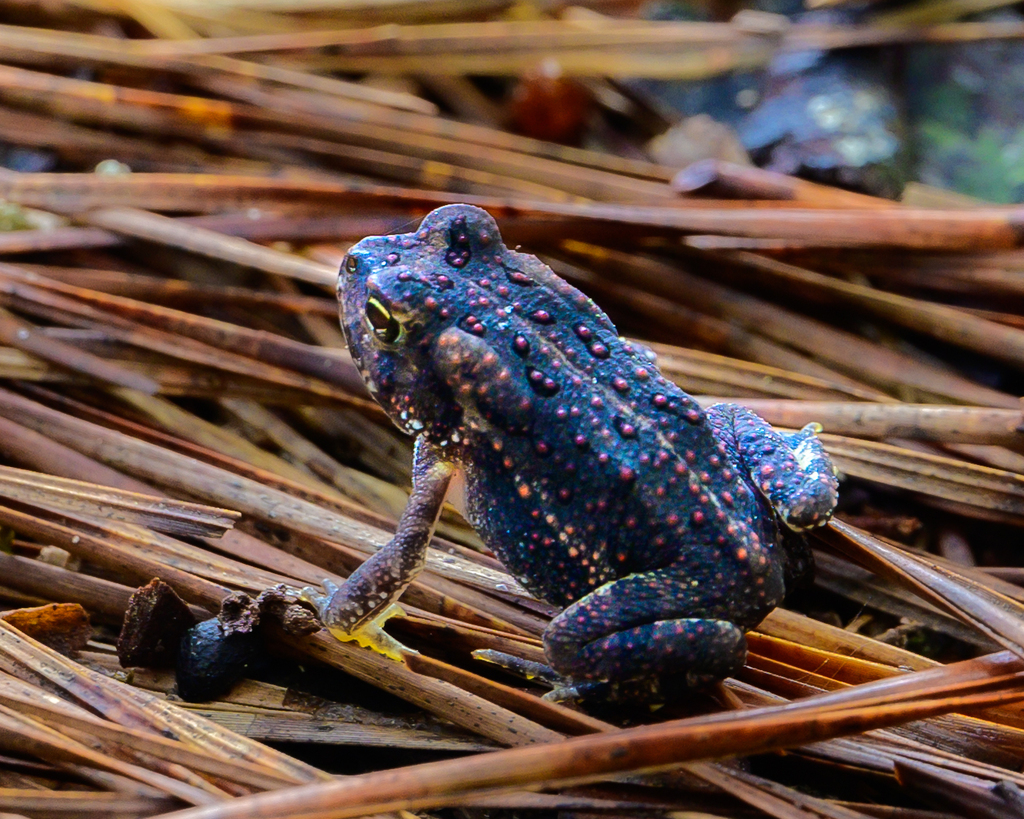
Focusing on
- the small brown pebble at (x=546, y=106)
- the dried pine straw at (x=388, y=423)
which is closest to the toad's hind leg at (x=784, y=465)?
the dried pine straw at (x=388, y=423)

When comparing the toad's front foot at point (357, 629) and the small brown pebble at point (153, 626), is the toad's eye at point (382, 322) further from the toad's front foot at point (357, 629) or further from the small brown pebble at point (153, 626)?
the small brown pebble at point (153, 626)

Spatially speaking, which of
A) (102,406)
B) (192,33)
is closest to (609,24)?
(192,33)

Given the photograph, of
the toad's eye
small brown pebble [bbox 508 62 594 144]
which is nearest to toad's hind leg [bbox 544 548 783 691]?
the toad's eye

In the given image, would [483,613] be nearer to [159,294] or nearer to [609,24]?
[159,294]

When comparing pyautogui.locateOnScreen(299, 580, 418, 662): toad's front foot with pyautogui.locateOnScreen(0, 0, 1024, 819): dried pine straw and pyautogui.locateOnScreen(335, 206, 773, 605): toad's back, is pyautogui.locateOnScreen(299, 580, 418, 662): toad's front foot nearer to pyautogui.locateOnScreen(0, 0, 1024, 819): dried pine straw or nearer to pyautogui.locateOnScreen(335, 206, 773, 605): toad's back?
pyautogui.locateOnScreen(0, 0, 1024, 819): dried pine straw

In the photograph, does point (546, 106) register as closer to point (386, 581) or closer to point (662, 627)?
point (386, 581)

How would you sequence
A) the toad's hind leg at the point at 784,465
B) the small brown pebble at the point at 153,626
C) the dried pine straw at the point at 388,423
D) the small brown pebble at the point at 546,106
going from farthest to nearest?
the small brown pebble at the point at 546,106 < the small brown pebble at the point at 153,626 < the toad's hind leg at the point at 784,465 < the dried pine straw at the point at 388,423

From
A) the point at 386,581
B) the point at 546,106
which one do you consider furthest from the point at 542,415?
the point at 546,106
